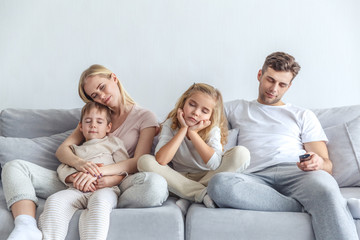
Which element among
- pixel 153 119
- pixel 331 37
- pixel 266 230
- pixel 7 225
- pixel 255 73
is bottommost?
pixel 7 225

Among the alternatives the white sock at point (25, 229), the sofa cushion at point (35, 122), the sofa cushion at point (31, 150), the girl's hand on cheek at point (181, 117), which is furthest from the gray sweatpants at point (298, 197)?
Result: the sofa cushion at point (35, 122)

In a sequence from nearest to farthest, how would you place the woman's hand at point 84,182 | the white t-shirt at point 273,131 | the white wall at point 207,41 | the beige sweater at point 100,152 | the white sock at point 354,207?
the white sock at point 354,207 → the woman's hand at point 84,182 → the beige sweater at point 100,152 → the white t-shirt at point 273,131 → the white wall at point 207,41

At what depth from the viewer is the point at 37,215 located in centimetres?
160

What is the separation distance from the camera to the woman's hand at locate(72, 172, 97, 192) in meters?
1.75

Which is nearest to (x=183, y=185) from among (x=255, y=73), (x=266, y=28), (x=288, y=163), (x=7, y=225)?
(x=288, y=163)

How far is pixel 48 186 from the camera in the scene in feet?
5.98

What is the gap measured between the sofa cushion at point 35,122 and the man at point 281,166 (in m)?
0.90

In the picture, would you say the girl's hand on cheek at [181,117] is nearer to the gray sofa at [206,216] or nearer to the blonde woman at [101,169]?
the blonde woman at [101,169]

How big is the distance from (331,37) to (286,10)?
1.07 feet

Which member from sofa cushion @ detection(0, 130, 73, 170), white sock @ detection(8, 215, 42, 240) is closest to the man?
white sock @ detection(8, 215, 42, 240)

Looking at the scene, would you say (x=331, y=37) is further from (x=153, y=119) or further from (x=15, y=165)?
(x=15, y=165)

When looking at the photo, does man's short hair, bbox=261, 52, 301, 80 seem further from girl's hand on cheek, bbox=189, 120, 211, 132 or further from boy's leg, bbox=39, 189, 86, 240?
boy's leg, bbox=39, 189, 86, 240

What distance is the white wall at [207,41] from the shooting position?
8.45ft

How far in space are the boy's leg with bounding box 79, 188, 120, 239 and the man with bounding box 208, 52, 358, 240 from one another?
401mm
